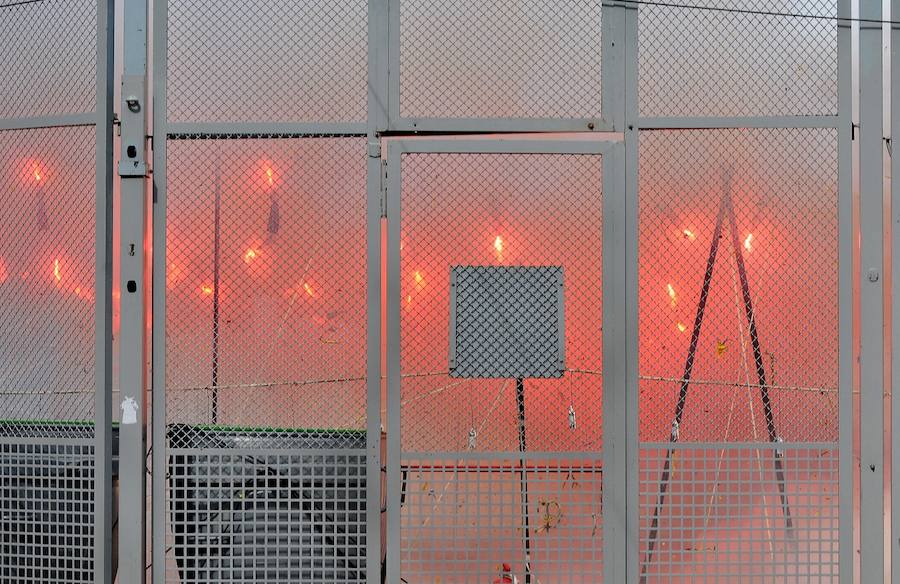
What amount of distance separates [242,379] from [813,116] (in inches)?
115

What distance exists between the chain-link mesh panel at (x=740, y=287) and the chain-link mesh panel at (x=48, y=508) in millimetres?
2616

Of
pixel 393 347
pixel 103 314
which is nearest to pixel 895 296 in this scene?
pixel 393 347

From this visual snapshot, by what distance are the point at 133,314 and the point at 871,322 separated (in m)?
3.40

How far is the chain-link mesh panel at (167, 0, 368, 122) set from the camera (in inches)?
126

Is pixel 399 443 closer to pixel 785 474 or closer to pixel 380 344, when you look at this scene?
pixel 380 344

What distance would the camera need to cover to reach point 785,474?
3146mm

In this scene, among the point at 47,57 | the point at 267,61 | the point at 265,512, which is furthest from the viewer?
the point at 47,57

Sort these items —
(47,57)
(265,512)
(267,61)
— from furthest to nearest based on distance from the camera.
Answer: (47,57) → (267,61) → (265,512)

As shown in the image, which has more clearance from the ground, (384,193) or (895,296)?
(384,193)

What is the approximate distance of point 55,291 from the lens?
129 inches

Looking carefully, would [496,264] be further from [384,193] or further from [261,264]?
[261,264]

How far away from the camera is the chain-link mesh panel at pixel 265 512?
3.10 m

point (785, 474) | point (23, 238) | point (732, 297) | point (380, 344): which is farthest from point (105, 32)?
point (785, 474)

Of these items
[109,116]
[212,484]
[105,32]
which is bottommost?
[212,484]
